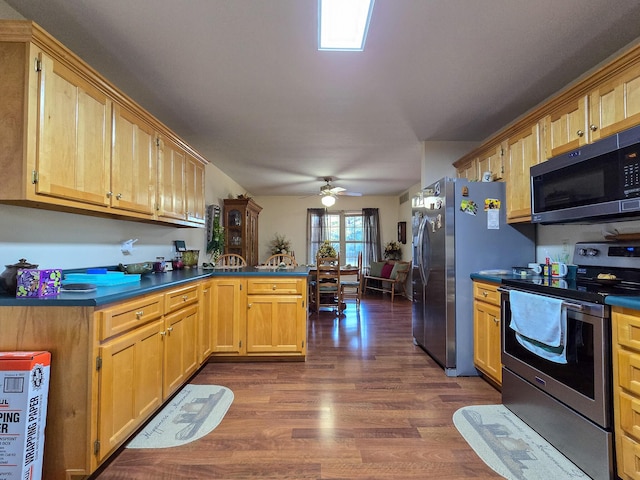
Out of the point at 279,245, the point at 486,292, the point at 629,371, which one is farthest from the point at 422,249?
the point at 279,245

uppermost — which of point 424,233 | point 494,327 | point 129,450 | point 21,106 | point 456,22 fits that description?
point 456,22

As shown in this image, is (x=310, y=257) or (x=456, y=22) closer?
(x=456, y=22)

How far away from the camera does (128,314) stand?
1.67m

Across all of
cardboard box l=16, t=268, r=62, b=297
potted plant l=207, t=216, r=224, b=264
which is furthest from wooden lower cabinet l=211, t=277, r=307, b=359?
potted plant l=207, t=216, r=224, b=264

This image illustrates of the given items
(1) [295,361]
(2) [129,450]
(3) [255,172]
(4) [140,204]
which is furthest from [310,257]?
(2) [129,450]

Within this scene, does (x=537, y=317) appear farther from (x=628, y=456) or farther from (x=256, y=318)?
(x=256, y=318)

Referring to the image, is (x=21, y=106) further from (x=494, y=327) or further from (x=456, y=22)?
(x=494, y=327)

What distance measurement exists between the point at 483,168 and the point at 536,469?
2531 mm

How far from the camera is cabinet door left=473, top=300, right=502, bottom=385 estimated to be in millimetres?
2326

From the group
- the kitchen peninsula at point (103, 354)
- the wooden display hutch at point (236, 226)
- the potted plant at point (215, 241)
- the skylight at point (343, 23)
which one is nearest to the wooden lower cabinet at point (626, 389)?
the skylight at point (343, 23)

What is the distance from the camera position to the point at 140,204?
230 centimetres

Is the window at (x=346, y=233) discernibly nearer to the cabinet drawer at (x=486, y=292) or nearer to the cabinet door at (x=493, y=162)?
the cabinet door at (x=493, y=162)

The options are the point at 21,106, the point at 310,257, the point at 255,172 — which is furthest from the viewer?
the point at 310,257

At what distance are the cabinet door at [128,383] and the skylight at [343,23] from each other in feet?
6.96
